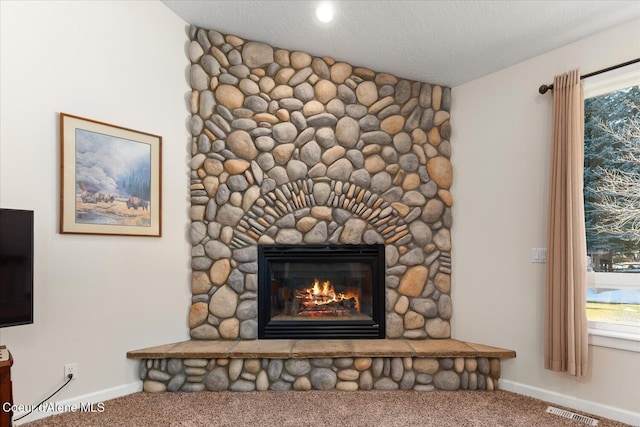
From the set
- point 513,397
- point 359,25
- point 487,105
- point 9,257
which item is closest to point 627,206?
point 487,105

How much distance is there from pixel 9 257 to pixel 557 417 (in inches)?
127

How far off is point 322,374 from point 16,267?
79.4 inches

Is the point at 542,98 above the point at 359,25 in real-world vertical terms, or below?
below

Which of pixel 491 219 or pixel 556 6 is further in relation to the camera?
pixel 491 219

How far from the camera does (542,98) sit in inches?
121

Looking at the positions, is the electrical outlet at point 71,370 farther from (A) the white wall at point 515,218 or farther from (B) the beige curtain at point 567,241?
(B) the beige curtain at point 567,241

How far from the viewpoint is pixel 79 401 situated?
2.75 m

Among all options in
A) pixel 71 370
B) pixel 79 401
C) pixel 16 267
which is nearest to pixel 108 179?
pixel 16 267

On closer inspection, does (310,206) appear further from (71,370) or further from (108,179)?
(71,370)

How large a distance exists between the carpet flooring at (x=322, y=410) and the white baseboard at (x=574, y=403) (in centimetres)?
6

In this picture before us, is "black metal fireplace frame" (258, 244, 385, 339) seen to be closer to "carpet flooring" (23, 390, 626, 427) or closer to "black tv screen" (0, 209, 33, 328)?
"carpet flooring" (23, 390, 626, 427)

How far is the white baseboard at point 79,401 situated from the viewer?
2517 mm

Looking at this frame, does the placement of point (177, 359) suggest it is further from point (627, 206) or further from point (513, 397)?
point (627, 206)

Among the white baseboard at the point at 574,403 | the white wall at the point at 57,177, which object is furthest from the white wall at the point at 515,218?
the white wall at the point at 57,177
